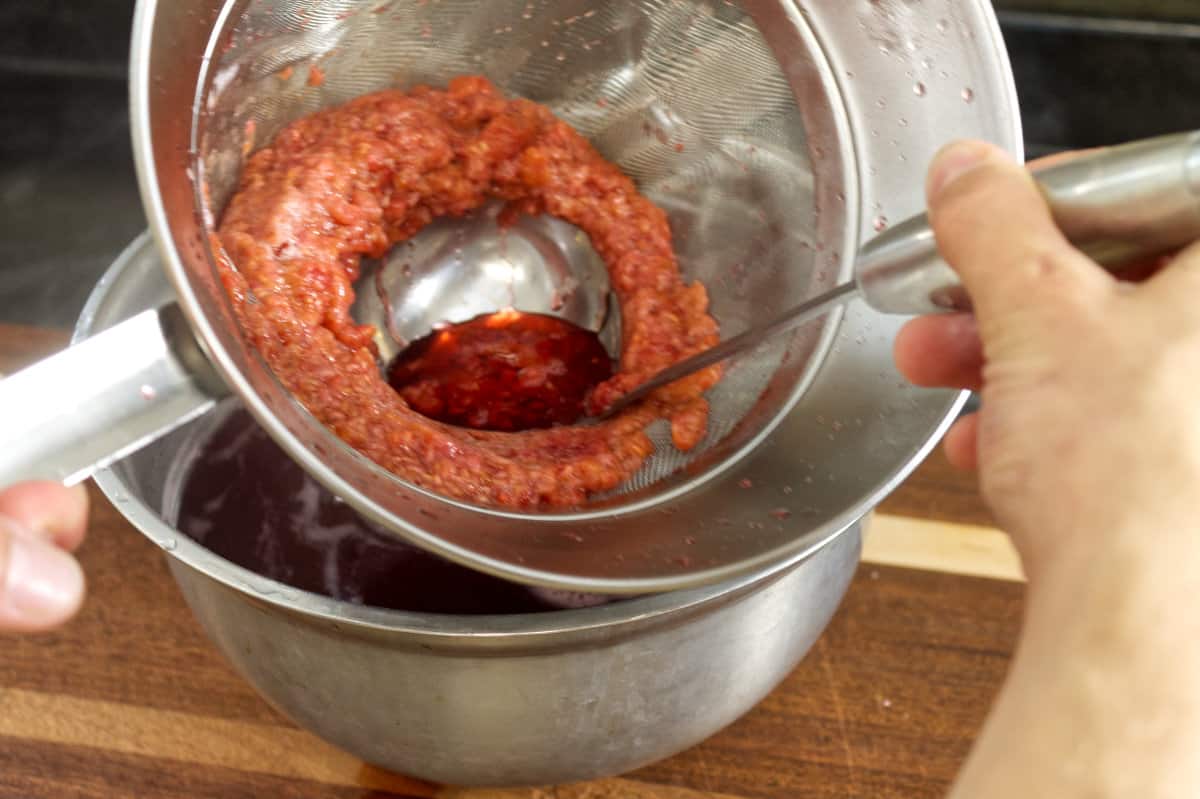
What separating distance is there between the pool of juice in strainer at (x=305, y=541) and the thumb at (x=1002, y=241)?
0.49 meters

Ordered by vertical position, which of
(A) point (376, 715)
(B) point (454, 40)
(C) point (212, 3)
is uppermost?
(C) point (212, 3)

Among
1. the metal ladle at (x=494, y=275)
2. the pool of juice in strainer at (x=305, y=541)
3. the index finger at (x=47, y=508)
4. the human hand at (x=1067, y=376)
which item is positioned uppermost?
the human hand at (x=1067, y=376)

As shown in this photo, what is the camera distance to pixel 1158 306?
1.59 ft

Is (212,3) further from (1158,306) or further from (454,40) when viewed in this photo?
(1158,306)

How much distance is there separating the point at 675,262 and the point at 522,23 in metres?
0.30

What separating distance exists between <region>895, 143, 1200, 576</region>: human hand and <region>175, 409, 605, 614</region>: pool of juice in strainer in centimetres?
48

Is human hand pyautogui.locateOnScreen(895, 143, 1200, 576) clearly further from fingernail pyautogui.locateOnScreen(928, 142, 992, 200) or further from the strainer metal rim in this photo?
the strainer metal rim

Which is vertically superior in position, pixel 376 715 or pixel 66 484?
pixel 66 484

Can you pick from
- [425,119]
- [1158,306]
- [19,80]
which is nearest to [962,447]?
[1158,306]

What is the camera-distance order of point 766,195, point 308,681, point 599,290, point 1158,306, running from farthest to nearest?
point 599,290, point 766,195, point 308,681, point 1158,306

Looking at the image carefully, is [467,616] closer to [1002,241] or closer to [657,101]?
[1002,241]

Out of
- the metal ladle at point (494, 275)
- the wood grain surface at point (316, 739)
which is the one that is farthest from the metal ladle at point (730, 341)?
the wood grain surface at point (316, 739)

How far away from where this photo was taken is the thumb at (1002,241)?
506 mm

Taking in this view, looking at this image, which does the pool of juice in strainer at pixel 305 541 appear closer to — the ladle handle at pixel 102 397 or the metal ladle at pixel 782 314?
the metal ladle at pixel 782 314
